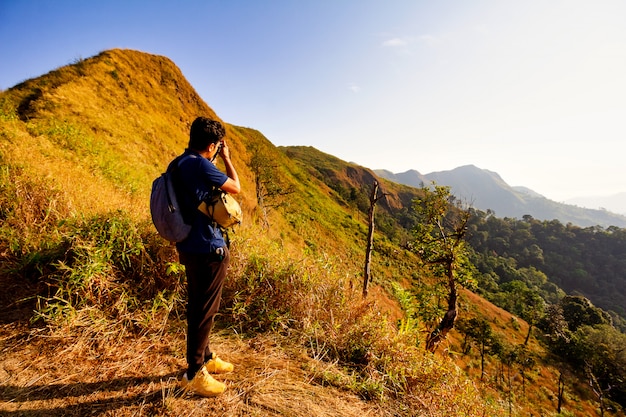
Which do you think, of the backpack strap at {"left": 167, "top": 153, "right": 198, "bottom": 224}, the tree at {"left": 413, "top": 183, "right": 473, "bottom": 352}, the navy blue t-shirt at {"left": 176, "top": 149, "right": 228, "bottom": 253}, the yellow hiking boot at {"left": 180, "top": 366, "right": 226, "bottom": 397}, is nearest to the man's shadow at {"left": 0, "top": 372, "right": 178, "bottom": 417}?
the yellow hiking boot at {"left": 180, "top": 366, "right": 226, "bottom": 397}

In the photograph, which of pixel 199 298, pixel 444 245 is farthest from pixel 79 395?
pixel 444 245

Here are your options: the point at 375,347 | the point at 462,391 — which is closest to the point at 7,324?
the point at 375,347

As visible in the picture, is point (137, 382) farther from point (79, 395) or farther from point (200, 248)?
point (200, 248)

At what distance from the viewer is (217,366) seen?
283 centimetres

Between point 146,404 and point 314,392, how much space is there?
5.09 ft

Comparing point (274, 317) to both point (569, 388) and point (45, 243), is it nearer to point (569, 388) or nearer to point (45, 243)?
point (45, 243)

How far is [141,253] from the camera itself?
3727 mm

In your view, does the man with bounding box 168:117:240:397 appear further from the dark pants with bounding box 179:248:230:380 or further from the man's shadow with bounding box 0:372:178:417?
the man's shadow with bounding box 0:372:178:417

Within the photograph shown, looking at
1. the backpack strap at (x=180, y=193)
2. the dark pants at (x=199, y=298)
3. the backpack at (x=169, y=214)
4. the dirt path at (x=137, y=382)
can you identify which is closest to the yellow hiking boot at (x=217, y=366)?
the dirt path at (x=137, y=382)

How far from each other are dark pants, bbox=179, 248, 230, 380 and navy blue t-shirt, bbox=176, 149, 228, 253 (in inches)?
4.5

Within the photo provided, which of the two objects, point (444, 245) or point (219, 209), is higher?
point (219, 209)

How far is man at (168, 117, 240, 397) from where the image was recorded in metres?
2.46

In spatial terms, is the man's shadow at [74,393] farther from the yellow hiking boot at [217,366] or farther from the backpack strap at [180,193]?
the backpack strap at [180,193]

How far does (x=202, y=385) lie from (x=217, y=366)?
31cm
